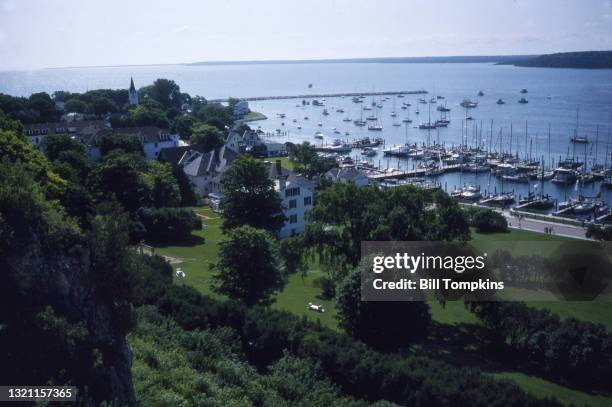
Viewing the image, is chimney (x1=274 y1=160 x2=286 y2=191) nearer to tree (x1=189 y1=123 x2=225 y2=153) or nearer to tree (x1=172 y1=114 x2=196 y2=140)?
tree (x1=189 y1=123 x2=225 y2=153)

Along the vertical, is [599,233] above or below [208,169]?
below

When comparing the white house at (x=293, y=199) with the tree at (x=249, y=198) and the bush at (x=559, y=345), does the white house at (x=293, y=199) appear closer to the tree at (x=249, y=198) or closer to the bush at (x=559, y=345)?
the tree at (x=249, y=198)

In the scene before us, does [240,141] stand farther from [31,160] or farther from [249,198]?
[31,160]

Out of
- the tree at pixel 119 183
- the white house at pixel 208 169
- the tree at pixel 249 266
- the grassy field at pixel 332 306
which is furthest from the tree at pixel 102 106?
the tree at pixel 249 266

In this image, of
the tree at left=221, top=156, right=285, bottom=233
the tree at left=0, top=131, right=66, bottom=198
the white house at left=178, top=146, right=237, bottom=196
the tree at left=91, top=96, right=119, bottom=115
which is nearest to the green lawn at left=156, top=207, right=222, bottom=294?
the tree at left=221, top=156, right=285, bottom=233

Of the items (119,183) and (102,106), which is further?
(102,106)

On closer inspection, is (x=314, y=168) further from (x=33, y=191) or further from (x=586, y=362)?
(x=33, y=191)

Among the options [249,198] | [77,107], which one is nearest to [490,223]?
[249,198]
